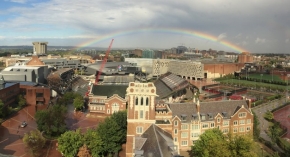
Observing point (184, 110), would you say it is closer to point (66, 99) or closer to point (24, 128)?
point (24, 128)

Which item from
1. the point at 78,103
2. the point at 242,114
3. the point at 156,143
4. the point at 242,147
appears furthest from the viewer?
the point at 78,103

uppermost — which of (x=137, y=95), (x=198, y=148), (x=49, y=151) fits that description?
(x=137, y=95)

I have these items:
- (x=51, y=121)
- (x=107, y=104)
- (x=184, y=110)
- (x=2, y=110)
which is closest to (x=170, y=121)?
(x=184, y=110)

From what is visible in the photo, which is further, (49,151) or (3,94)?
(3,94)

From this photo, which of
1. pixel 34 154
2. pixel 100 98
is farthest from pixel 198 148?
pixel 100 98

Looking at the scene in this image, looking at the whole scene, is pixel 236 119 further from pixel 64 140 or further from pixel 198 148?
pixel 64 140

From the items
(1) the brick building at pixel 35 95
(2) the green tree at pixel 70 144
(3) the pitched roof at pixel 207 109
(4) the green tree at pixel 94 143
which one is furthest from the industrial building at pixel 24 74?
(3) the pitched roof at pixel 207 109
